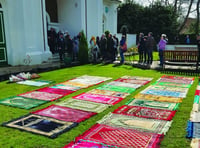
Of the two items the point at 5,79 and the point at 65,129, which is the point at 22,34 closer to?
the point at 5,79

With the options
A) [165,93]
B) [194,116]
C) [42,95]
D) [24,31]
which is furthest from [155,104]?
[24,31]

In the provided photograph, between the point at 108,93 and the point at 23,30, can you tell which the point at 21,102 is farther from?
the point at 23,30

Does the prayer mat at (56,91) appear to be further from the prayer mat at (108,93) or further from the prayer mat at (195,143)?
the prayer mat at (195,143)

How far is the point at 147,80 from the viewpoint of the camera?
29.5 ft

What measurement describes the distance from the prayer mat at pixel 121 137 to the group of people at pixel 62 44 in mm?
10368

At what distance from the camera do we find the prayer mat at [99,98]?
6.23 m

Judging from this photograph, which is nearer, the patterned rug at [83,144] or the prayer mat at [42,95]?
the patterned rug at [83,144]

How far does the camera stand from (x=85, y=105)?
5891 mm

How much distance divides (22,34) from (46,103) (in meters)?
7.49

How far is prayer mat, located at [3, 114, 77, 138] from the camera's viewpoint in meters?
4.27

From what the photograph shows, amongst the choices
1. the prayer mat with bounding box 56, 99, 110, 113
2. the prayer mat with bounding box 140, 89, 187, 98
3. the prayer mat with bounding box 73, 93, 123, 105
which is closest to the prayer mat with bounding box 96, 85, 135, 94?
the prayer mat with bounding box 140, 89, 187, 98

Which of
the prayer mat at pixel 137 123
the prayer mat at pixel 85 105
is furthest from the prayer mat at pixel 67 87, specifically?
the prayer mat at pixel 137 123

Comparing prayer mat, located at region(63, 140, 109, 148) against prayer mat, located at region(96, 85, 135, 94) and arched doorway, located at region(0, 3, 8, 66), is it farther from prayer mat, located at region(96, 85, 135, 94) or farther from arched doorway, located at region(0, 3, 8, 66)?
arched doorway, located at region(0, 3, 8, 66)

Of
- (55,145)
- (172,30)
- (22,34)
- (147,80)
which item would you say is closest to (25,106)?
(55,145)
